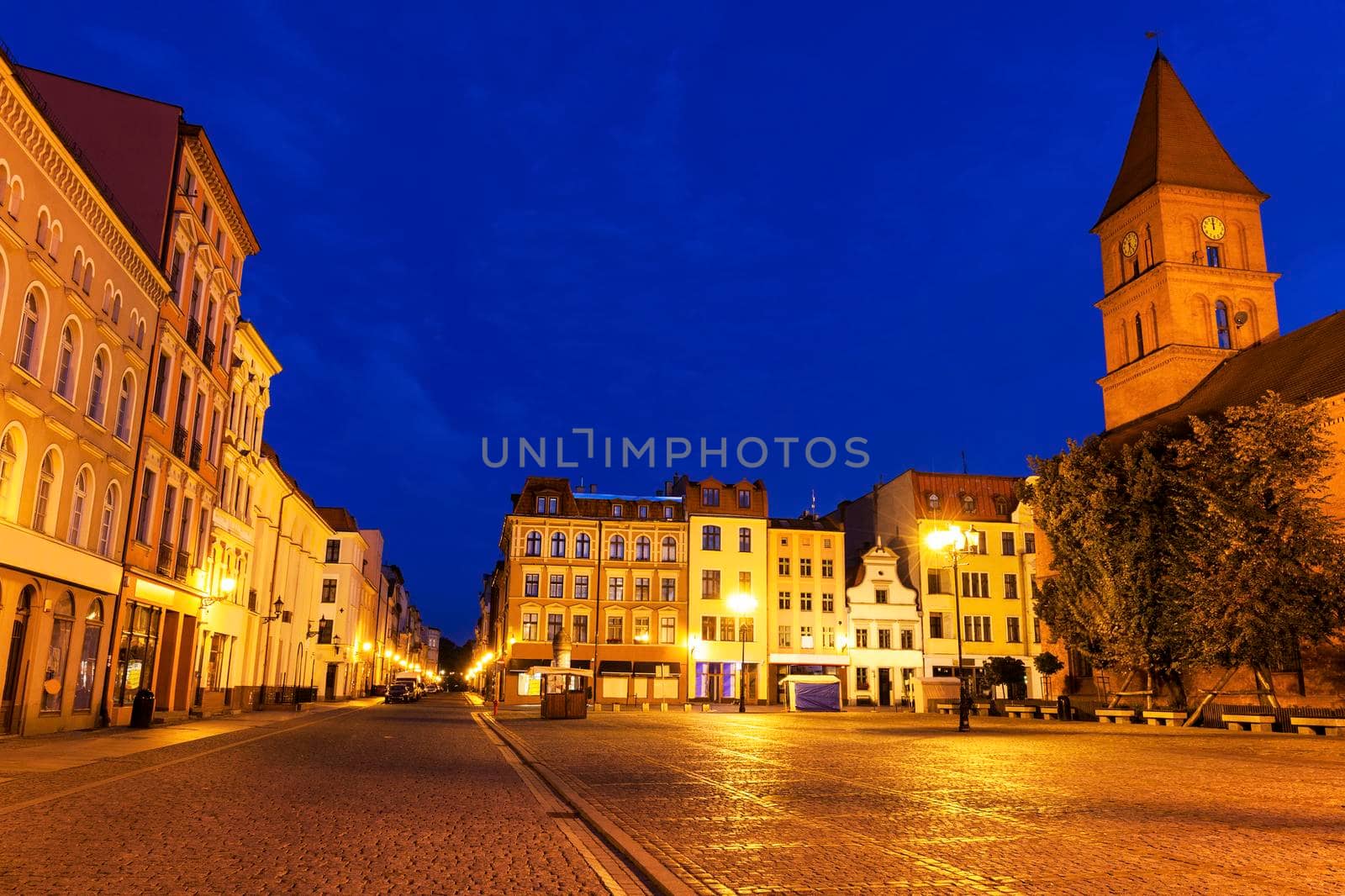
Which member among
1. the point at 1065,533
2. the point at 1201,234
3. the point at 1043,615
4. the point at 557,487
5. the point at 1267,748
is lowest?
the point at 1267,748

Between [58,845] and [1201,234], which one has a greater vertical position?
[1201,234]

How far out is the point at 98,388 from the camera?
2481 centimetres

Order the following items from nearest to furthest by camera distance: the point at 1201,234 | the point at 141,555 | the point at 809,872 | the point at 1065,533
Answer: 1. the point at 809,872
2. the point at 141,555
3. the point at 1065,533
4. the point at 1201,234

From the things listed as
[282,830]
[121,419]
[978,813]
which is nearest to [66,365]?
[121,419]

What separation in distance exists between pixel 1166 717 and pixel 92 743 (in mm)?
32457

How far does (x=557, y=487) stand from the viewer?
233 feet

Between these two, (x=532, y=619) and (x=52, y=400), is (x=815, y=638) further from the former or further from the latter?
(x=52, y=400)

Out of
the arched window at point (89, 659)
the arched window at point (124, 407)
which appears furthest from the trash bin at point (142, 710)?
the arched window at point (124, 407)

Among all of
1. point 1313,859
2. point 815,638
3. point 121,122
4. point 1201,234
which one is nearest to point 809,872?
point 1313,859

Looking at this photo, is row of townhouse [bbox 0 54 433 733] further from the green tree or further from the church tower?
the church tower

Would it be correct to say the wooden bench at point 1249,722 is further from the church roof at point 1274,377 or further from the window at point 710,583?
the window at point 710,583

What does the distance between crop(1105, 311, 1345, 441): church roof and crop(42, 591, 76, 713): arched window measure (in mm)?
35774

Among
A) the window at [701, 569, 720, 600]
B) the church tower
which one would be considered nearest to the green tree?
the church tower

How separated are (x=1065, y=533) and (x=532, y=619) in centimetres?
3874
